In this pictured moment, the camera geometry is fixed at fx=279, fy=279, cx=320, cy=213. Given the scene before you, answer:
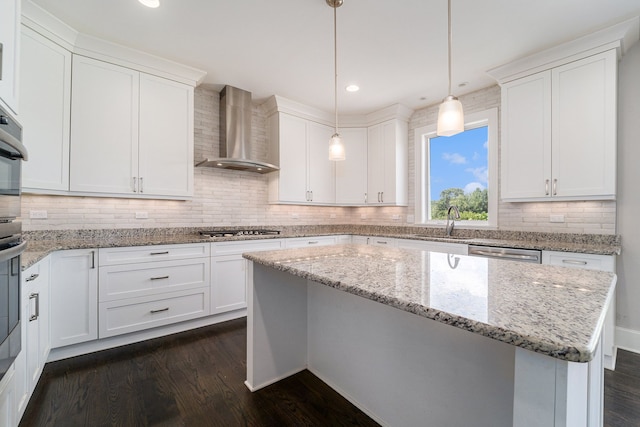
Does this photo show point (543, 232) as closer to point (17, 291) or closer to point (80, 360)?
point (17, 291)

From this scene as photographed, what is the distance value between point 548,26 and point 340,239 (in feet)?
10.2

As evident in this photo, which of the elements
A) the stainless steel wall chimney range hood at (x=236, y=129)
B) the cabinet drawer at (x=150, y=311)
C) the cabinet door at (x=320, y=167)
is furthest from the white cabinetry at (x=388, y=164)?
the cabinet drawer at (x=150, y=311)

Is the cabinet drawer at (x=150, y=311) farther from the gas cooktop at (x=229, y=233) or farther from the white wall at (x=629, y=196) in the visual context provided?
the white wall at (x=629, y=196)

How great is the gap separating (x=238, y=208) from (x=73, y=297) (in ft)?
6.31

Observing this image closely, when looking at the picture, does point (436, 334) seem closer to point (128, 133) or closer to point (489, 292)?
point (489, 292)

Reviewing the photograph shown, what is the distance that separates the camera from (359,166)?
14.5 ft

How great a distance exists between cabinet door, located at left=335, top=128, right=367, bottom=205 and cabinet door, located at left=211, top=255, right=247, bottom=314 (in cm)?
200

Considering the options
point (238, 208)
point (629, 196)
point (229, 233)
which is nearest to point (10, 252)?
point (229, 233)

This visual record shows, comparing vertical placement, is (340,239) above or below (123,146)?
below

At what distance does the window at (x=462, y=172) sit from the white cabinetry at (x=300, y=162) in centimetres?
139

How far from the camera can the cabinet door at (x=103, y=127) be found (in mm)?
2449

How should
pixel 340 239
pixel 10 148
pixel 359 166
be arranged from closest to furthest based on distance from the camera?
pixel 10 148
pixel 340 239
pixel 359 166

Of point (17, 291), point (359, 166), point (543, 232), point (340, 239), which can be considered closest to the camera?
point (17, 291)

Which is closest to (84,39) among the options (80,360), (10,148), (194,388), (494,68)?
(10,148)
